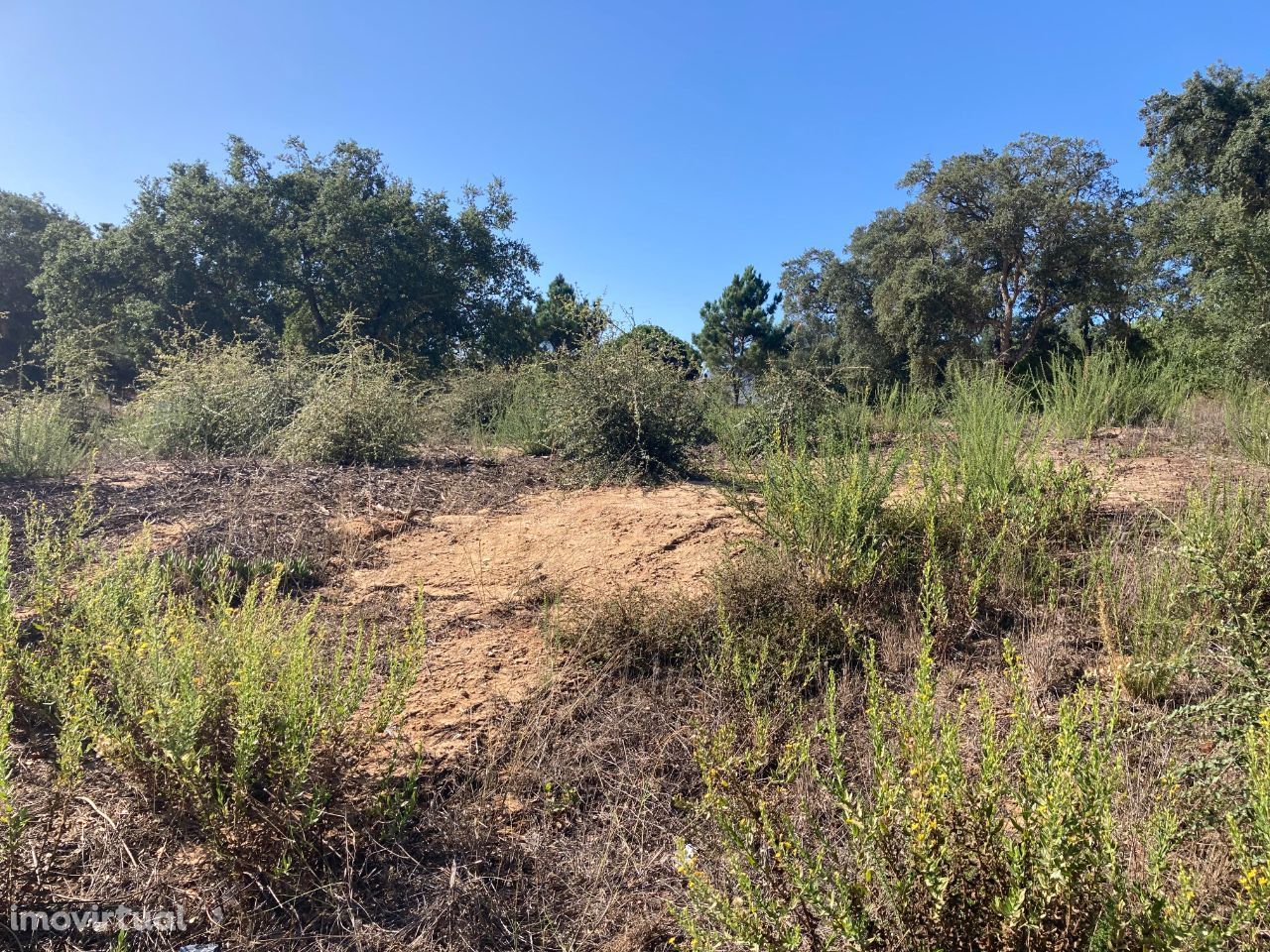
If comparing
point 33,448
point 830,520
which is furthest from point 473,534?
point 33,448

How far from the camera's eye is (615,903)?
5.97 ft

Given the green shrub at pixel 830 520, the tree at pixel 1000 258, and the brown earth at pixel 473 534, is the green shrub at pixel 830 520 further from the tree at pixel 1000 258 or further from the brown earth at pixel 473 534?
the tree at pixel 1000 258

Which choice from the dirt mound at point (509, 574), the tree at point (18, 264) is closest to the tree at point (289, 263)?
the tree at point (18, 264)

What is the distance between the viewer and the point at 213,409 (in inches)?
316

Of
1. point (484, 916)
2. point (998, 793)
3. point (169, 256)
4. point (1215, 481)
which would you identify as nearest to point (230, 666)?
point (484, 916)

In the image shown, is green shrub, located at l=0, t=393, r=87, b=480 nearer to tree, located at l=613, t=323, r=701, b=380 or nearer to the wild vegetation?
the wild vegetation

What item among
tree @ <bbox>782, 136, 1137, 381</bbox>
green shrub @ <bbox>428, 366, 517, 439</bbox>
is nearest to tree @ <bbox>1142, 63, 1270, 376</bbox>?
tree @ <bbox>782, 136, 1137, 381</bbox>

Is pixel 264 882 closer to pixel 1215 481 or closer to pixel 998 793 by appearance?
pixel 998 793

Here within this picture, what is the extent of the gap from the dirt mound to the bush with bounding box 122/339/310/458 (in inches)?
166

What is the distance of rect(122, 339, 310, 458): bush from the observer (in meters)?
7.74

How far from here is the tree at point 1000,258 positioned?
16.9 m

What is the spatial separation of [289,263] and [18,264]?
35.6 ft

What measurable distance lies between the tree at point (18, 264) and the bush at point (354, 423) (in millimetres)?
23103

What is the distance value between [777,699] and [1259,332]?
10.1m
